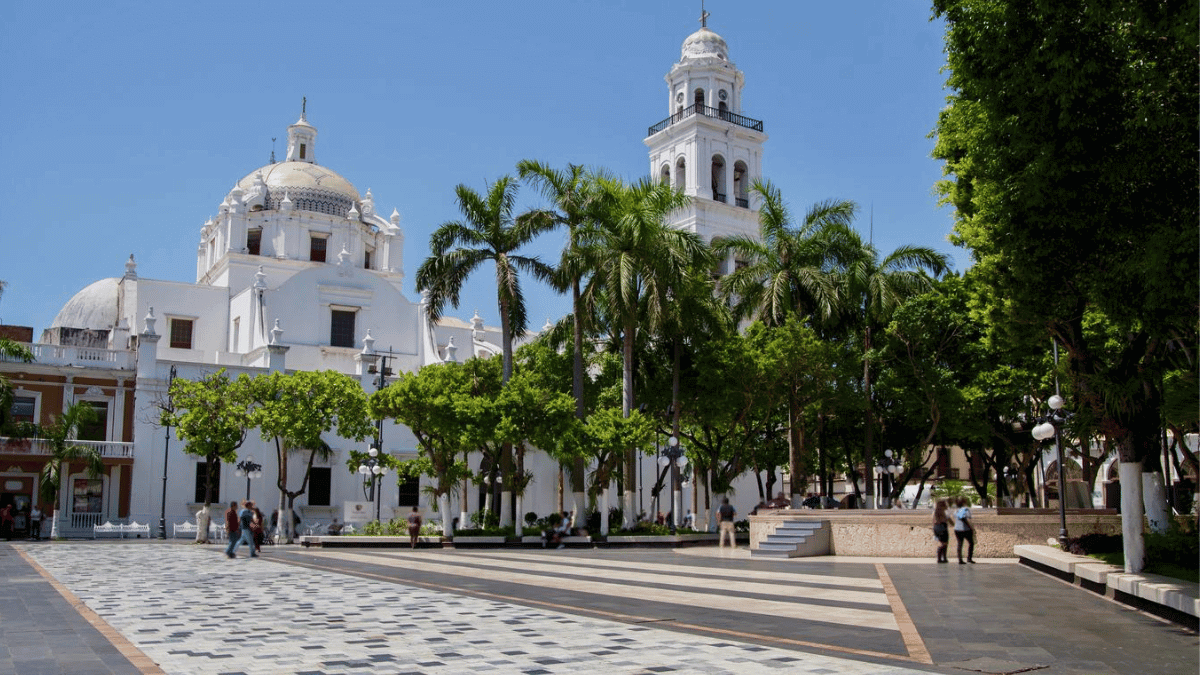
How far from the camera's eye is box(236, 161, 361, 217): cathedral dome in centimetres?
5991

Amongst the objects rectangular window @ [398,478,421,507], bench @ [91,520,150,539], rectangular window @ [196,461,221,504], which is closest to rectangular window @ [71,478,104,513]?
bench @ [91,520,150,539]

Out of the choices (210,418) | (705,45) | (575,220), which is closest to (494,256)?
(575,220)

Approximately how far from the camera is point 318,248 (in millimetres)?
59781

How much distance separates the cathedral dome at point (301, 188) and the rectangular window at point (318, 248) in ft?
5.29

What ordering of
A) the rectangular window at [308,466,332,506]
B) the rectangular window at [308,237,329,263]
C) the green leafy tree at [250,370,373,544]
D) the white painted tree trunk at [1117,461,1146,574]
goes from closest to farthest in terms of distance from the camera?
1. the white painted tree trunk at [1117,461,1146,574]
2. the green leafy tree at [250,370,373,544]
3. the rectangular window at [308,466,332,506]
4. the rectangular window at [308,237,329,263]

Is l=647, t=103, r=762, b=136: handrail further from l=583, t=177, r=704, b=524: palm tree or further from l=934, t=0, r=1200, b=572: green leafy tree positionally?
l=934, t=0, r=1200, b=572: green leafy tree

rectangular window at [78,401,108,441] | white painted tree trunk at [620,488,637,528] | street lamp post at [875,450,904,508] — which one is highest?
rectangular window at [78,401,108,441]

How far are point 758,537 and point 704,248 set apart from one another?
9.82m

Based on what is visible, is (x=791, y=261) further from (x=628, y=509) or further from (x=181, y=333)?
(x=181, y=333)

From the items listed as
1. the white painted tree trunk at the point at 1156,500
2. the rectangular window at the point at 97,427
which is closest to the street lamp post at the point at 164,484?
the rectangular window at the point at 97,427

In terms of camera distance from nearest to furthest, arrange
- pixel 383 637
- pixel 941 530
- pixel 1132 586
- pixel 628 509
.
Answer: pixel 383 637 → pixel 1132 586 → pixel 941 530 → pixel 628 509

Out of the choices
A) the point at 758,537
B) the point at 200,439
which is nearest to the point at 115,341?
the point at 200,439

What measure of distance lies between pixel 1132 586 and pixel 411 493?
1514 inches

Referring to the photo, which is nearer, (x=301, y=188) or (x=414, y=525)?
(x=414, y=525)
